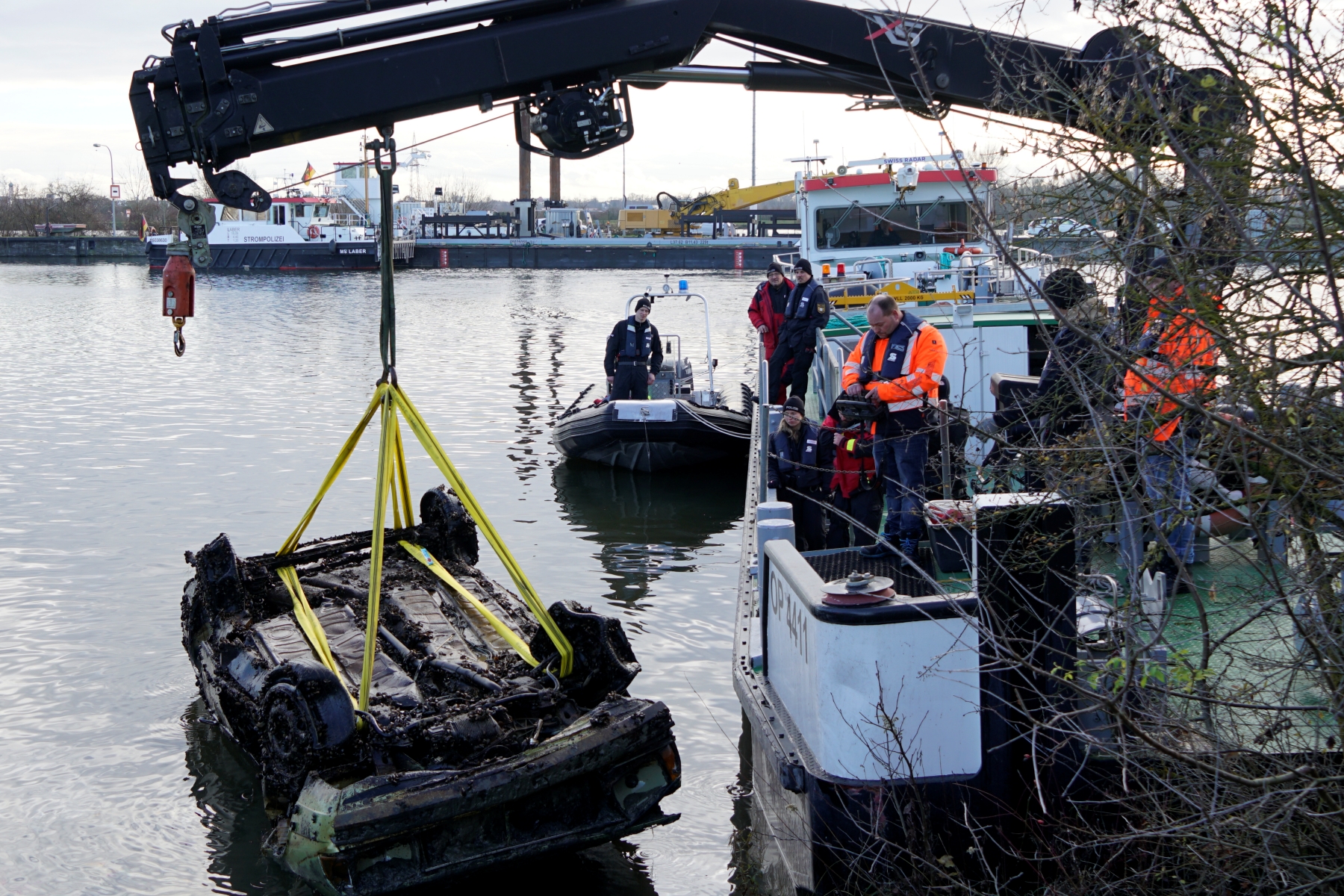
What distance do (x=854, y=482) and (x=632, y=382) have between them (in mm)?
7487

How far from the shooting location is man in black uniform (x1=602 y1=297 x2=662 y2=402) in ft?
48.3

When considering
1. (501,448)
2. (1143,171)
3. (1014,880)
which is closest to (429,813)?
(1014,880)

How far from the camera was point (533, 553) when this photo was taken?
12.5 meters

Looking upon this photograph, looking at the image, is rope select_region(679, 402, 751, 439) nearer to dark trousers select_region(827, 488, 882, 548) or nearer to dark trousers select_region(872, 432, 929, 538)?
dark trousers select_region(827, 488, 882, 548)

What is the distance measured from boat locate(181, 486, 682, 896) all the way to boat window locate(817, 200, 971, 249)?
369 inches

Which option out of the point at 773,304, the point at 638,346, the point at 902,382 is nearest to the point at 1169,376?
the point at 902,382

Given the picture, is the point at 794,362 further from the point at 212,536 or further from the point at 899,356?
the point at 212,536

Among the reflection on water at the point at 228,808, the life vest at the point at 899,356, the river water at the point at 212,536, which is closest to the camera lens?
the reflection on water at the point at 228,808

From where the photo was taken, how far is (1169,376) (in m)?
3.71

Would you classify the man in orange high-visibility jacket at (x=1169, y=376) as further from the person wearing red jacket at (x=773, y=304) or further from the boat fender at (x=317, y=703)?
the person wearing red jacket at (x=773, y=304)

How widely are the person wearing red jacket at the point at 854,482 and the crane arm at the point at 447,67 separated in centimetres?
217

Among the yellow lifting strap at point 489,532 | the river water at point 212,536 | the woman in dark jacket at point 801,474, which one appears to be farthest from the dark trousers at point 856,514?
the yellow lifting strap at point 489,532

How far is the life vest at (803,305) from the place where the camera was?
11.1 m

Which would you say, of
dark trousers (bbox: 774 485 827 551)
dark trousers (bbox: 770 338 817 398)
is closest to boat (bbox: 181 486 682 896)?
dark trousers (bbox: 774 485 827 551)
